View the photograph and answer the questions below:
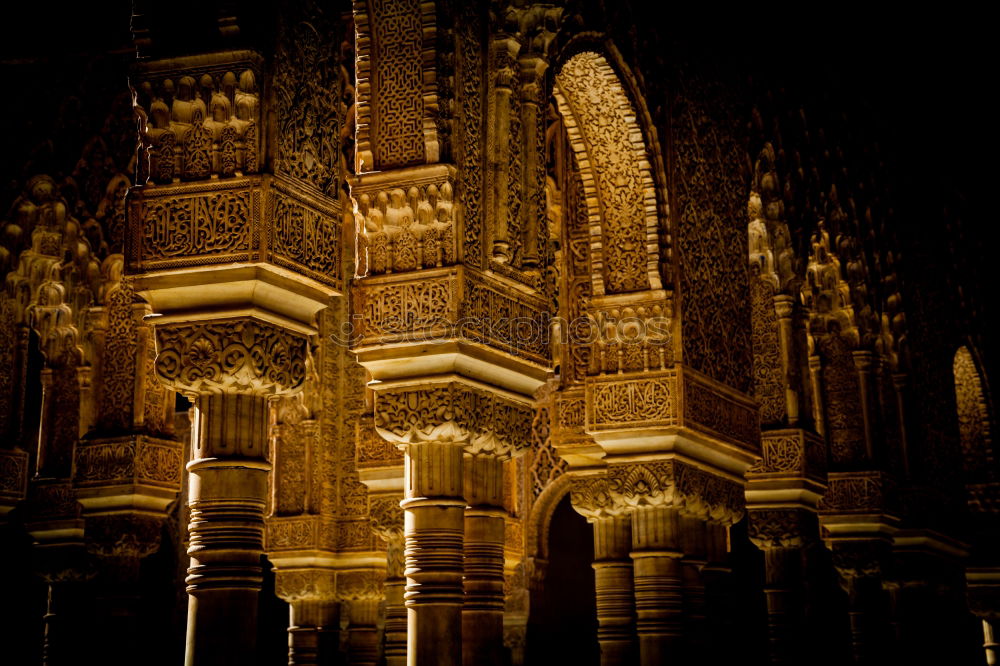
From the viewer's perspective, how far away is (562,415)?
9695mm

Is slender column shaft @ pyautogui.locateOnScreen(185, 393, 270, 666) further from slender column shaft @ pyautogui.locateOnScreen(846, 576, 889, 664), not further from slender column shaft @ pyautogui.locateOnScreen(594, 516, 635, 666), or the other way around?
slender column shaft @ pyautogui.locateOnScreen(846, 576, 889, 664)

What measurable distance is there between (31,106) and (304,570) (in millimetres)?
4002

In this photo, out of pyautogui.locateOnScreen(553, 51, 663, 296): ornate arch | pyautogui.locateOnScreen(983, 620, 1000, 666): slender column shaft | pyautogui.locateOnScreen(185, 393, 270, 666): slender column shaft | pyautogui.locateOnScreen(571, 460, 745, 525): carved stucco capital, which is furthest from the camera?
pyautogui.locateOnScreen(983, 620, 1000, 666): slender column shaft

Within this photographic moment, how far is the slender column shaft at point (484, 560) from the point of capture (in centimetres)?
670

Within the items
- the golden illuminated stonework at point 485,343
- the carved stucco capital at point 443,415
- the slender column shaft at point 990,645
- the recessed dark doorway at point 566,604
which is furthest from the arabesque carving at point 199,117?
the slender column shaft at point 990,645

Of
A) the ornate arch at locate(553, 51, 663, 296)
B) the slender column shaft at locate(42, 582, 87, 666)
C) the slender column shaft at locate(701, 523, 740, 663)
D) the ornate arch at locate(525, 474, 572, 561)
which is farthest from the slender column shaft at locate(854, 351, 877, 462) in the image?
the slender column shaft at locate(42, 582, 87, 666)

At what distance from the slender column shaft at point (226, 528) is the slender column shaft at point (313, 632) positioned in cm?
607

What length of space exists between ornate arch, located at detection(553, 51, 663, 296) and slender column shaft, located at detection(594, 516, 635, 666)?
1.66 metres

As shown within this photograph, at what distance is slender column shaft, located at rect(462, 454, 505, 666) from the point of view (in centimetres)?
670

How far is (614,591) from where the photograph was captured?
9156 millimetres

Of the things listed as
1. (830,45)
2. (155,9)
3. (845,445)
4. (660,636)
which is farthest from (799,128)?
(155,9)

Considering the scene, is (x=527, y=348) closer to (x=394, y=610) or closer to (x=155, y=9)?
(x=155, y=9)

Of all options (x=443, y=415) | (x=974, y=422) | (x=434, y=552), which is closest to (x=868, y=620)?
(x=974, y=422)

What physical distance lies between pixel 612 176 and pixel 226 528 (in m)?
4.06
